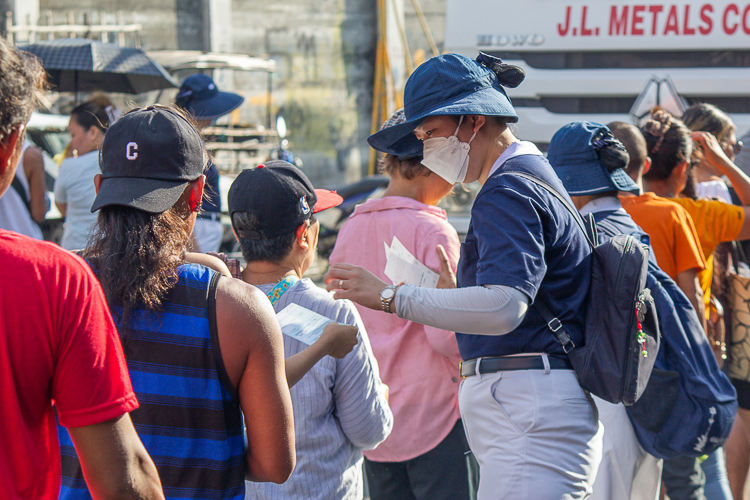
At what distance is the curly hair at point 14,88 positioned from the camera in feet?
3.43

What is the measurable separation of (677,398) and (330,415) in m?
1.34

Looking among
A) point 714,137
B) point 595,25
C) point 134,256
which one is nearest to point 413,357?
point 134,256

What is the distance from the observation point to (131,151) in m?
1.46

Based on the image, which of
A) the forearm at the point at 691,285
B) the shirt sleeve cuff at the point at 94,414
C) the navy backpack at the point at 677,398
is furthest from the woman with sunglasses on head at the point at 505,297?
the forearm at the point at 691,285

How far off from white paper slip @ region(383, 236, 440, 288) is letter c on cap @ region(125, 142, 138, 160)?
101 centimetres

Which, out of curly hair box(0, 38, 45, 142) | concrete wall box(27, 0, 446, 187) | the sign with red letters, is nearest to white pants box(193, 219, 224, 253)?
the sign with red letters

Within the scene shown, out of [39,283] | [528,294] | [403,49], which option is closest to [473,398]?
[528,294]

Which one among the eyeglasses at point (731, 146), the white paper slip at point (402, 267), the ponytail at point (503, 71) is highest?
the ponytail at point (503, 71)

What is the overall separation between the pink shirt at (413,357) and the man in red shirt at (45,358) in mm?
1666

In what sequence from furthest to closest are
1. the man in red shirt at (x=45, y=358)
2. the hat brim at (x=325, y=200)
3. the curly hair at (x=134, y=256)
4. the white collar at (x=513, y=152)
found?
the hat brim at (x=325, y=200) < the white collar at (x=513, y=152) < the curly hair at (x=134, y=256) < the man in red shirt at (x=45, y=358)

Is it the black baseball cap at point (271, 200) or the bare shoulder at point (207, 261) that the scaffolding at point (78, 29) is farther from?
the bare shoulder at point (207, 261)

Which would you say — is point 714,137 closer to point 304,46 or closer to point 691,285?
point 691,285

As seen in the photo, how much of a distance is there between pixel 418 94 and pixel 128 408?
1.28m

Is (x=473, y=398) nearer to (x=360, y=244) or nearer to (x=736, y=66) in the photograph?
(x=360, y=244)
